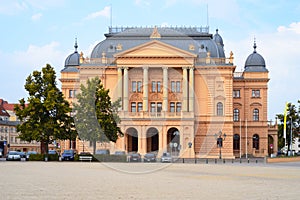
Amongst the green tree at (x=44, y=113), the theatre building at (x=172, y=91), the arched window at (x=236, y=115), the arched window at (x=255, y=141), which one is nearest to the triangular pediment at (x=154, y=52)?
the theatre building at (x=172, y=91)

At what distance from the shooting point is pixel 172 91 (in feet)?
352

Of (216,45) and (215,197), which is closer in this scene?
(215,197)

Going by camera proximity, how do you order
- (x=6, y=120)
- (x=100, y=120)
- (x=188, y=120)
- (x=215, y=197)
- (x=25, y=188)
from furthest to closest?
(x=6, y=120) → (x=188, y=120) → (x=100, y=120) → (x=25, y=188) → (x=215, y=197)

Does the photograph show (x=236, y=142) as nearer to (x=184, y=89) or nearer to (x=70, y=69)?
(x=184, y=89)

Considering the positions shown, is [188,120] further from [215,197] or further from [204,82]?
[215,197]

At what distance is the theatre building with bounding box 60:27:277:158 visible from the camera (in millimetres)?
102250

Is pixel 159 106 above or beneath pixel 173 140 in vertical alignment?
above

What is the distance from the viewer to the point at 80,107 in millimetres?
77312

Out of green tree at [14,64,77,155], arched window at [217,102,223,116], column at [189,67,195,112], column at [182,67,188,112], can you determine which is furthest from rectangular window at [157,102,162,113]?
green tree at [14,64,77,155]

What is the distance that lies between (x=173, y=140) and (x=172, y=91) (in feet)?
30.1

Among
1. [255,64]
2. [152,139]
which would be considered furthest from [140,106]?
[255,64]

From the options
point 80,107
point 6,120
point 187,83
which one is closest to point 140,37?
point 187,83

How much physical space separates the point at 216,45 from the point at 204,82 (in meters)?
8.40

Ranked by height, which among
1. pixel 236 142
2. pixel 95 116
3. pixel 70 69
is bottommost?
pixel 236 142
